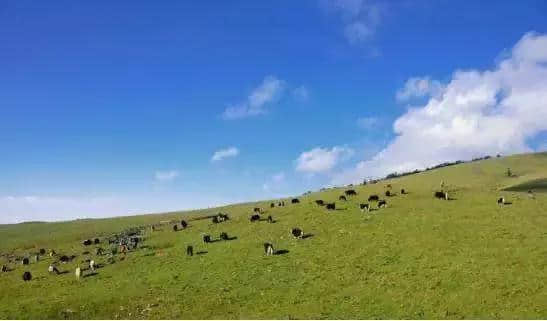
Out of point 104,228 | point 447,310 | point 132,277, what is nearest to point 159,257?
point 132,277

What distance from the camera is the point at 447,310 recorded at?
135 ft

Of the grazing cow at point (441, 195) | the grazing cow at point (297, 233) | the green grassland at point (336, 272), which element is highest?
the grazing cow at point (441, 195)

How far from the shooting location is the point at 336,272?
5162 centimetres

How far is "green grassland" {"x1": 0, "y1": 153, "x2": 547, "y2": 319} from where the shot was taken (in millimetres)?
43750

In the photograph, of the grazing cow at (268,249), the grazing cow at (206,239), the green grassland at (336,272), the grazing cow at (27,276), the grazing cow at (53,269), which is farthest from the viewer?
the grazing cow at (206,239)

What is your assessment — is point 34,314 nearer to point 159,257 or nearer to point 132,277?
point 132,277

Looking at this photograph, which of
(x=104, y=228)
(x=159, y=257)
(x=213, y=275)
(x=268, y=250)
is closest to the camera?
(x=213, y=275)

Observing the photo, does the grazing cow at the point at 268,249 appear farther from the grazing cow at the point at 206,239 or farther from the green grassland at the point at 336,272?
the grazing cow at the point at 206,239

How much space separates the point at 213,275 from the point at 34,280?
813 inches

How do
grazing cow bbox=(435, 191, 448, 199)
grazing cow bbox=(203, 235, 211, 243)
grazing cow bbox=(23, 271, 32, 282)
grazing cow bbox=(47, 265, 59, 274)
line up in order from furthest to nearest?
grazing cow bbox=(435, 191, 448, 199) → grazing cow bbox=(203, 235, 211, 243) → grazing cow bbox=(47, 265, 59, 274) → grazing cow bbox=(23, 271, 32, 282)

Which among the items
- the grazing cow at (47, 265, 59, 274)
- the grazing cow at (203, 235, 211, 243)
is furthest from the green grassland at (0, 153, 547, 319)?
the grazing cow at (203, 235, 211, 243)

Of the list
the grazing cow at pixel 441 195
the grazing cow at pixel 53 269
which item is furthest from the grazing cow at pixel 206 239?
the grazing cow at pixel 441 195

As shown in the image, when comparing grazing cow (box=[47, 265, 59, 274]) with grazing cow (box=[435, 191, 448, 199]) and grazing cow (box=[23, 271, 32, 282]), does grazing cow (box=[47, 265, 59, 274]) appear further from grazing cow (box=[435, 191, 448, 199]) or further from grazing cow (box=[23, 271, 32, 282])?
grazing cow (box=[435, 191, 448, 199])

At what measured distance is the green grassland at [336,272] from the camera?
144ft
